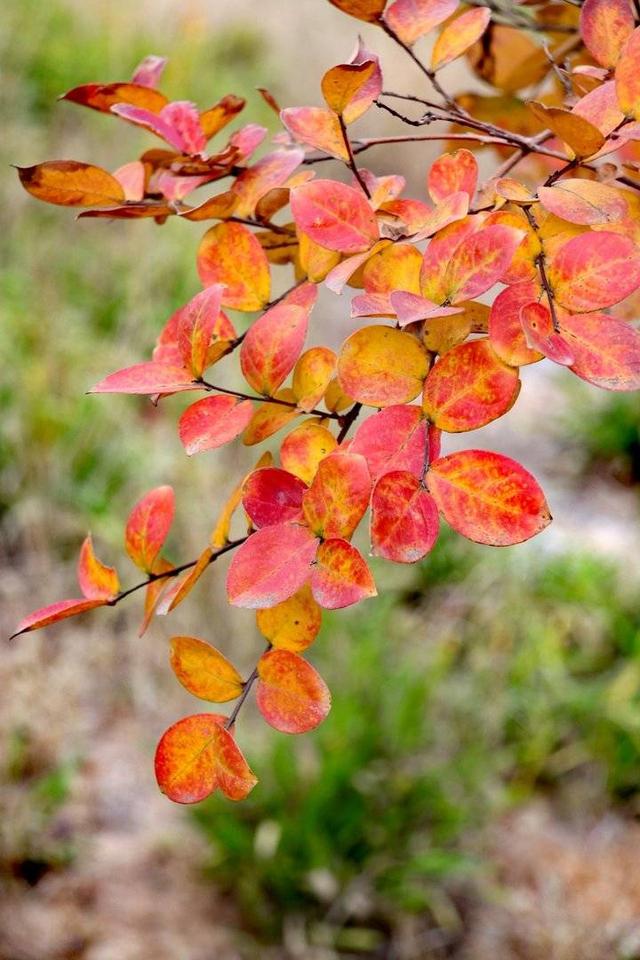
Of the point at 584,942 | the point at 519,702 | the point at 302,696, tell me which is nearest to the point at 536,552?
the point at 519,702

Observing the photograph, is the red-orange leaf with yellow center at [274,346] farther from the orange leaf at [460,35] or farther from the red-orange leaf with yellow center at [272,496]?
the orange leaf at [460,35]

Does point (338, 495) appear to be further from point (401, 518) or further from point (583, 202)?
point (583, 202)

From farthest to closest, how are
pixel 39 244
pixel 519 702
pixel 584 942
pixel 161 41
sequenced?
pixel 161 41
pixel 39 244
pixel 519 702
pixel 584 942

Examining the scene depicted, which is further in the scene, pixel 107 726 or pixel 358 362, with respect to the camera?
pixel 107 726

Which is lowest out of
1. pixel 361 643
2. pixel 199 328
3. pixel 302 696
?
pixel 361 643

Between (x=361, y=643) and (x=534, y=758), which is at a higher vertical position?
(x=361, y=643)

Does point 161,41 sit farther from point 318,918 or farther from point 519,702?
point 318,918

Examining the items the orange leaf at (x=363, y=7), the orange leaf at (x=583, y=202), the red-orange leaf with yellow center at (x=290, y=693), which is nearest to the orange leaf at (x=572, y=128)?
the orange leaf at (x=583, y=202)
